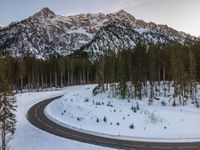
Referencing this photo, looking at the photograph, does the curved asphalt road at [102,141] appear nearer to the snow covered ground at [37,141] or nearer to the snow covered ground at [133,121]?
the snow covered ground at [37,141]

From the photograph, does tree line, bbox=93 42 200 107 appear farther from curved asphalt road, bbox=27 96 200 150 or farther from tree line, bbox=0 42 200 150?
curved asphalt road, bbox=27 96 200 150

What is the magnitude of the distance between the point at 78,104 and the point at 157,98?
62.5 ft

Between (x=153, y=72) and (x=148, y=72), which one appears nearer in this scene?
(x=153, y=72)

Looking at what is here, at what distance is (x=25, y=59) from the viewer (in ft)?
351

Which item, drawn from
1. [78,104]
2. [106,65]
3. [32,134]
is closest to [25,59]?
[106,65]

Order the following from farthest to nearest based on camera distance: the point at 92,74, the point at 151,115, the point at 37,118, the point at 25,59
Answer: the point at 92,74
the point at 25,59
the point at 37,118
the point at 151,115

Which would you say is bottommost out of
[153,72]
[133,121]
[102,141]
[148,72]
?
[102,141]

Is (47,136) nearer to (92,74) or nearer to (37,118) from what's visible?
(37,118)

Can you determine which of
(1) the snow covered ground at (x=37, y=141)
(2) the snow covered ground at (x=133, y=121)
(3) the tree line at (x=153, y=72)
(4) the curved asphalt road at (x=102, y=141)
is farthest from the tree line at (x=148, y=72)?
(2) the snow covered ground at (x=133, y=121)

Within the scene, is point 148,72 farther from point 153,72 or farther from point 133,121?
point 133,121

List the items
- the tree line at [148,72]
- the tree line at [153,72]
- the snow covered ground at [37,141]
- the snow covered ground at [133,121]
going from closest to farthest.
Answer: the snow covered ground at [37,141], the snow covered ground at [133,121], the tree line at [148,72], the tree line at [153,72]

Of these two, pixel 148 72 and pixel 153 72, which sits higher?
pixel 148 72

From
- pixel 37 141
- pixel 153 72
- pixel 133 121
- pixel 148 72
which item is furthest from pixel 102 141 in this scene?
pixel 148 72

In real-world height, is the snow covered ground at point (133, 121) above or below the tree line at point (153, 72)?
below
